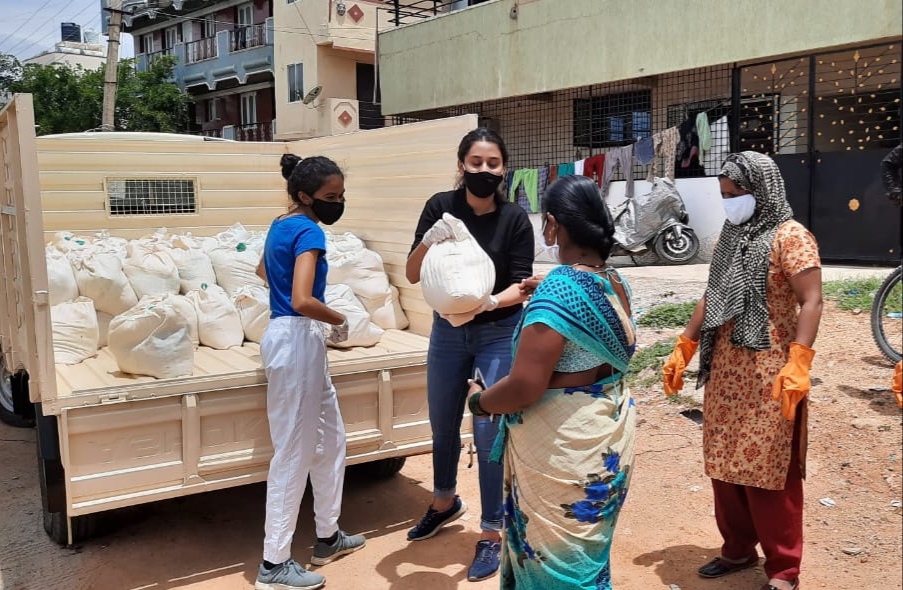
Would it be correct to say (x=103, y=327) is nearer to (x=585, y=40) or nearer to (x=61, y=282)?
(x=61, y=282)

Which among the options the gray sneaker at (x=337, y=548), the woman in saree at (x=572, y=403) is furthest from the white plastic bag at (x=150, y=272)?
the woman in saree at (x=572, y=403)

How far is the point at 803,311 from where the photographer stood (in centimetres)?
277

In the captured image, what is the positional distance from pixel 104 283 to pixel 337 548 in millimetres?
2037

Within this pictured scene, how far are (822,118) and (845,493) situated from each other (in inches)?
371

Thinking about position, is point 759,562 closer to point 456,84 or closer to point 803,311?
point 803,311

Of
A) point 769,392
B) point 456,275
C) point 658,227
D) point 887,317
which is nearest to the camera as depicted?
point 456,275

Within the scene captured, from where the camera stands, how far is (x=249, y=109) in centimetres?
2894

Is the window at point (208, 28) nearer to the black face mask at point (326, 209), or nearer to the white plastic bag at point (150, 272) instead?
the white plastic bag at point (150, 272)

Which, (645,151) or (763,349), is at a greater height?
(645,151)

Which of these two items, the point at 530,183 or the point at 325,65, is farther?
the point at 325,65

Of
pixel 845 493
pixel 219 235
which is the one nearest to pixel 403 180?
pixel 219 235

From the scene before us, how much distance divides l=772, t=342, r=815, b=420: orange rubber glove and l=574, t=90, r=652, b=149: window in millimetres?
11120

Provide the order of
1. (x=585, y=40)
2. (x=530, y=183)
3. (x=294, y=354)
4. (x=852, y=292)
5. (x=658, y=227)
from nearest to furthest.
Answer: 1. (x=294, y=354)
2. (x=852, y=292)
3. (x=658, y=227)
4. (x=585, y=40)
5. (x=530, y=183)

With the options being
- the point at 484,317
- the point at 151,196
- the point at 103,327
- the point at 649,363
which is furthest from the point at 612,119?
the point at 484,317
